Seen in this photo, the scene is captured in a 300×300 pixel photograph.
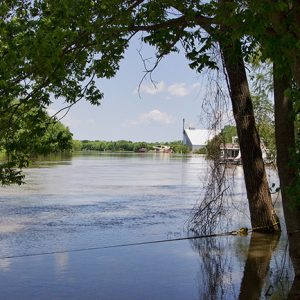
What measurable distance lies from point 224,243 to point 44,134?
267 inches

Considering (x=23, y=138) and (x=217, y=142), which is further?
(x=217, y=142)

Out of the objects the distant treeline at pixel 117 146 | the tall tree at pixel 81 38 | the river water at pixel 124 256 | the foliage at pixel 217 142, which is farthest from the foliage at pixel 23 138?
the distant treeline at pixel 117 146

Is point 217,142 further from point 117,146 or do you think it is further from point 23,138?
point 117,146

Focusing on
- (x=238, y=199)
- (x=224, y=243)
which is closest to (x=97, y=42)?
(x=224, y=243)

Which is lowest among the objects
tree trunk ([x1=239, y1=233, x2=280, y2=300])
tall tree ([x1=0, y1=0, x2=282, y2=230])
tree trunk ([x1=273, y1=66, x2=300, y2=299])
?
tree trunk ([x1=239, y1=233, x2=280, y2=300])

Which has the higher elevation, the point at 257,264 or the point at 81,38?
the point at 81,38

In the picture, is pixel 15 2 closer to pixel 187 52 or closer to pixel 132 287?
pixel 187 52

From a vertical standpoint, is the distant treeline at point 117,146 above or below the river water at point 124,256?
above

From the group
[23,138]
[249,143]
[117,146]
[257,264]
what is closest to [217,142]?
[249,143]

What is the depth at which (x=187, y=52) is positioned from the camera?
357 inches

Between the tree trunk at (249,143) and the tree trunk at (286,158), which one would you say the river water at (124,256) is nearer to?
the tree trunk at (286,158)

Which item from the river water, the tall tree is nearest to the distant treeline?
the river water

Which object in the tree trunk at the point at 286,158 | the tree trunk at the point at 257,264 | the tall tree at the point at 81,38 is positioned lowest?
the tree trunk at the point at 257,264

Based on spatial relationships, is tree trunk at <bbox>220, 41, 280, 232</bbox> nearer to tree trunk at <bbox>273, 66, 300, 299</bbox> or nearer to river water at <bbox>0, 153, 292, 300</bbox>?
river water at <bbox>0, 153, 292, 300</bbox>
